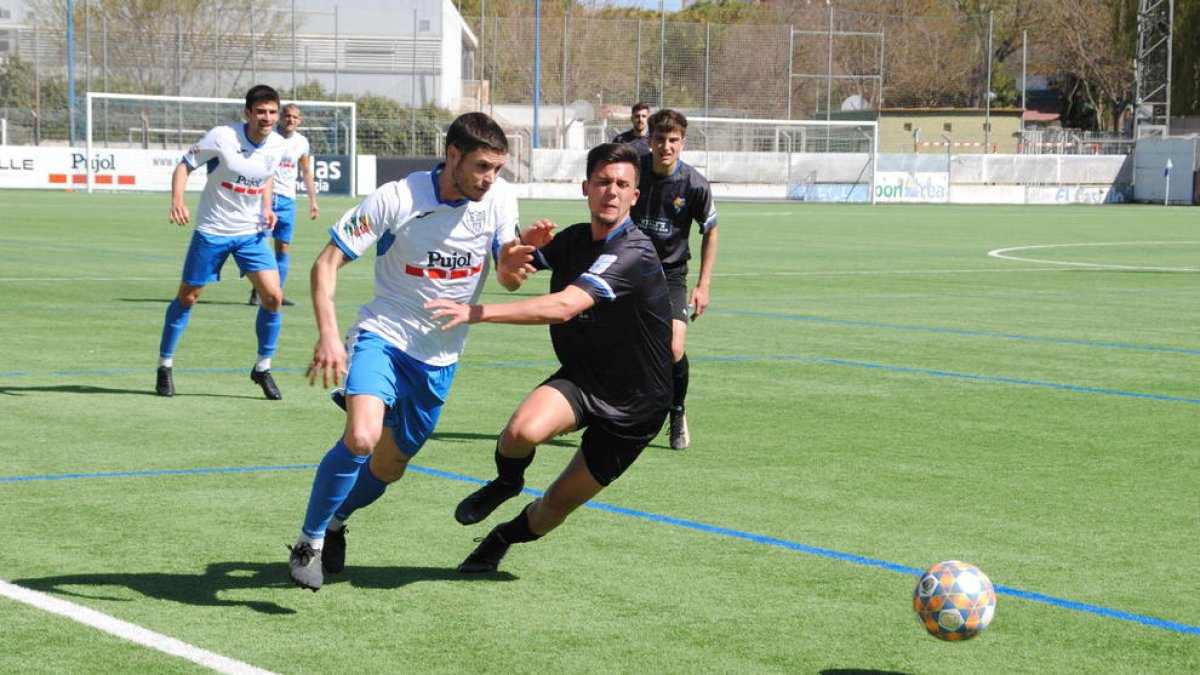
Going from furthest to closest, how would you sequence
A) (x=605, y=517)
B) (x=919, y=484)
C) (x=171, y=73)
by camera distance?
(x=171, y=73) → (x=919, y=484) → (x=605, y=517)

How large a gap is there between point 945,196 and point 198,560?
53.8m

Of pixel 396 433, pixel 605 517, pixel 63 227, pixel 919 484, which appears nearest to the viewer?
pixel 396 433

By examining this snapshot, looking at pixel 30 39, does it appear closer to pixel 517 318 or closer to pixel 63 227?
pixel 63 227

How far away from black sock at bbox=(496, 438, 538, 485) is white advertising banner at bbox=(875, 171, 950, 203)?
2006 inches

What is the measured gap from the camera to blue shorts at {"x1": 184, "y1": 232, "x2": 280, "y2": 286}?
11.8 metres

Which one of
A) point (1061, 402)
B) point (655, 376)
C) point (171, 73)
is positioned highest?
point (171, 73)

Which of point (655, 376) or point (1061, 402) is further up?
point (655, 376)

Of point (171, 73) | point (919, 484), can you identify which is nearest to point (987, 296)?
point (919, 484)

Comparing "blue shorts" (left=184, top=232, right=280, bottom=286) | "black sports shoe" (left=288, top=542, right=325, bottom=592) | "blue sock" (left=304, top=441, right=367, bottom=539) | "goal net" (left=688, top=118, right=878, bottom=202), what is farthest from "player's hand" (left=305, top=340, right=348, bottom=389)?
"goal net" (left=688, top=118, right=878, bottom=202)

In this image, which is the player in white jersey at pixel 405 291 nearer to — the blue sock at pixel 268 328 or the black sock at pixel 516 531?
the black sock at pixel 516 531

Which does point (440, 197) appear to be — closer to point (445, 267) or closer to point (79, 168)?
point (445, 267)

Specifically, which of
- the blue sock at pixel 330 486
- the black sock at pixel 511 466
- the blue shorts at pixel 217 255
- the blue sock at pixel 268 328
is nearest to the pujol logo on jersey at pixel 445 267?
the black sock at pixel 511 466

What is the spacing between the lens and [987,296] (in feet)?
66.8

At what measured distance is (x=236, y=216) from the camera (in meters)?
11.9
